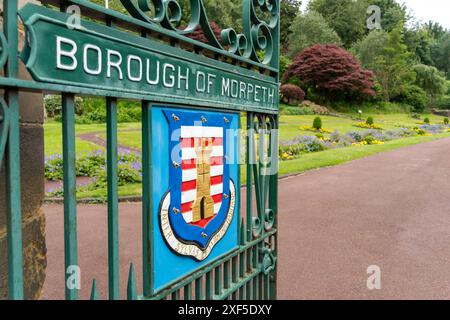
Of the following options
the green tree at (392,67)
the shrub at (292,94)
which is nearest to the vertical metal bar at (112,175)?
the shrub at (292,94)

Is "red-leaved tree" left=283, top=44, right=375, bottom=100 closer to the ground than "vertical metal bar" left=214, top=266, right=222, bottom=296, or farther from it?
farther from it

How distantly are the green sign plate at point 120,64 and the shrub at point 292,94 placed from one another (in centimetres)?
3098

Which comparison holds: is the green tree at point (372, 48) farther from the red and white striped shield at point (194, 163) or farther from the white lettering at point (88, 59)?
the white lettering at point (88, 59)

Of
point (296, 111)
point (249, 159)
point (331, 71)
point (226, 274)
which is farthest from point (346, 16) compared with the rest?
point (226, 274)

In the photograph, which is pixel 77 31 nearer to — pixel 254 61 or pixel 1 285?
pixel 1 285

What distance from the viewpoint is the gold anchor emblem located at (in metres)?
1.93

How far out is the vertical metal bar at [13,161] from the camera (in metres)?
1.14

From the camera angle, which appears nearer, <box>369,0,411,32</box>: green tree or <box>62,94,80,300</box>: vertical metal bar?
<box>62,94,80,300</box>: vertical metal bar

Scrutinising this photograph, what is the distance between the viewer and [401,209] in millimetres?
6906

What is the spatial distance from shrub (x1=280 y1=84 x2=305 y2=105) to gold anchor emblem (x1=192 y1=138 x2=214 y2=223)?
1223 inches

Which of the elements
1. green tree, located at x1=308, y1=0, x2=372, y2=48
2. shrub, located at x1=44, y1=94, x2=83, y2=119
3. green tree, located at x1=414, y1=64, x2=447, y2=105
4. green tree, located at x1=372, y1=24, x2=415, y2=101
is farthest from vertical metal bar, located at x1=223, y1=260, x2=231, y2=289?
green tree, located at x1=414, y1=64, x2=447, y2=105

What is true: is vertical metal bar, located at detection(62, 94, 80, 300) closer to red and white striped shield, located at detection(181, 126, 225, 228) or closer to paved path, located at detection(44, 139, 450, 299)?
red and white striped shield, located at detection(181, 126, 225, 228)

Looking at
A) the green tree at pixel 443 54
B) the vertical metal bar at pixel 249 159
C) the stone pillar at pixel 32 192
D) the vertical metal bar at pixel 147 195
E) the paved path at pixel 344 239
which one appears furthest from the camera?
the green tree at pixel 443 54

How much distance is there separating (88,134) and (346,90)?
2619 centimetres
